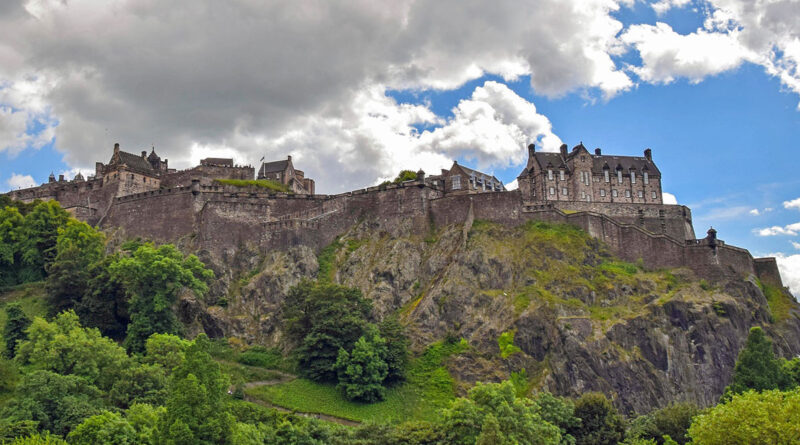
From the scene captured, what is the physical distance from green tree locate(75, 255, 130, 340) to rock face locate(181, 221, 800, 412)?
203 inches

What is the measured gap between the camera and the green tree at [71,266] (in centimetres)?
6256

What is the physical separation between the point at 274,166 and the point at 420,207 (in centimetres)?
2428

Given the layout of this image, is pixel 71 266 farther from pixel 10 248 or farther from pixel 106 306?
pixel 10 248

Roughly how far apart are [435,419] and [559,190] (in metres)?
32.7

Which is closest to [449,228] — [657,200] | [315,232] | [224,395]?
[315,232]

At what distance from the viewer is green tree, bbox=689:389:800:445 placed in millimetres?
33531

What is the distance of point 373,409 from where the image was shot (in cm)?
5409

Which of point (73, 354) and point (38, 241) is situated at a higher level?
point (38, 241)

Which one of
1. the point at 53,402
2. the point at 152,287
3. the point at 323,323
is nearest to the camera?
the point at 53,402

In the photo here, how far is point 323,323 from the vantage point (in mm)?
57250

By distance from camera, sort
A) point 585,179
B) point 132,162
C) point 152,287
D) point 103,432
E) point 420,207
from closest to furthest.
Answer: point 103,432
point 152,287
point 420,207
point 585,179
point 132,162

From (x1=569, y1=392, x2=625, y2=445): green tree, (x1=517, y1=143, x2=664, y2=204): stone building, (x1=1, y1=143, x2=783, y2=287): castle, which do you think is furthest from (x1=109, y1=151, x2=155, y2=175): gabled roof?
(x1=569, y1=392, x2=625, y2=445): green tree

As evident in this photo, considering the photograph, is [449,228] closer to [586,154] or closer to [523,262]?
[523,262]

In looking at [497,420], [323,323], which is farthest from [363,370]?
[497,420]
